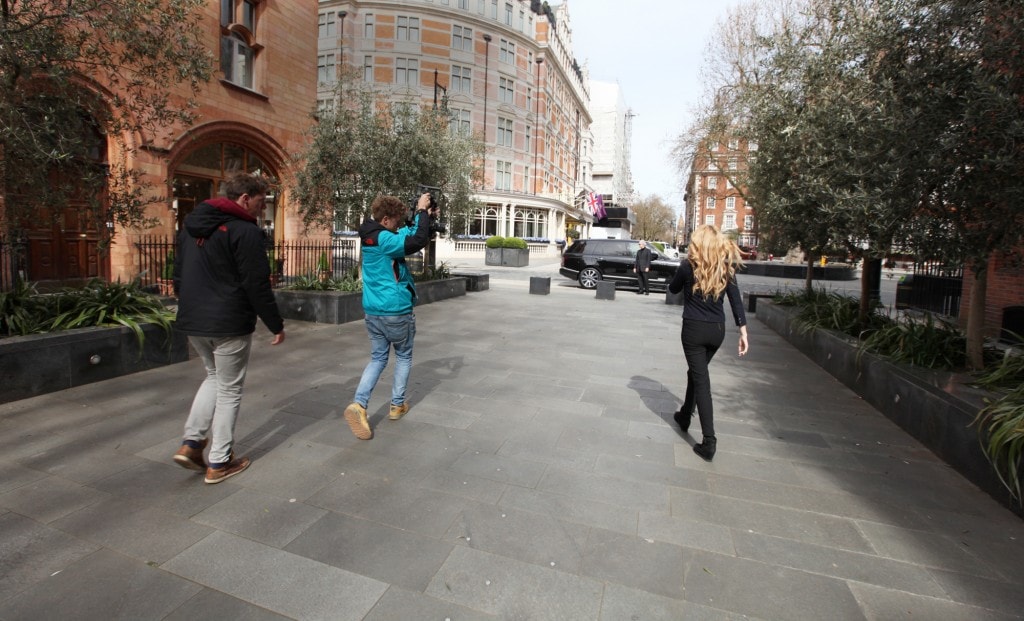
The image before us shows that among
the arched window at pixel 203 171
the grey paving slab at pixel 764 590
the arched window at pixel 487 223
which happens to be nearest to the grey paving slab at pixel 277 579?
the grey paving slab at pixel 764 590

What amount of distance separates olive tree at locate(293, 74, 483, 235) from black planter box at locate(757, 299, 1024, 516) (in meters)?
9.09

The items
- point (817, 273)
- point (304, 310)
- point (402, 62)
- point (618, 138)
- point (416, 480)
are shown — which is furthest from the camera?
point (618, 138)

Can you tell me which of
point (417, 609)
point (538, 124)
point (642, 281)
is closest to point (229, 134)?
point (642, 281)

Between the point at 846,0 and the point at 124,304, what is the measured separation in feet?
33.9

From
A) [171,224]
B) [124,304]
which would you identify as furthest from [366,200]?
[124,304]

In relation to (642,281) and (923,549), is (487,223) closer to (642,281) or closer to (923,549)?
(642,281)

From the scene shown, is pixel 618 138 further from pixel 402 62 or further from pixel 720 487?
pixel 720 487

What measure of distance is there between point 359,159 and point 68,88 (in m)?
6.47

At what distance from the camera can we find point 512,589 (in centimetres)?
241

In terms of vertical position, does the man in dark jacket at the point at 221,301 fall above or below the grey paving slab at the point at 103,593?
above

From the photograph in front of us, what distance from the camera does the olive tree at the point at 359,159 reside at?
448 inches

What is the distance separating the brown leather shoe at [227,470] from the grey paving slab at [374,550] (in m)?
0.91

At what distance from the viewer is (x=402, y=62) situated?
125 feet

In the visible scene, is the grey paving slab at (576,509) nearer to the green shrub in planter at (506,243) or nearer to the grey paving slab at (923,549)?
the grey paving slab at (923,549)
